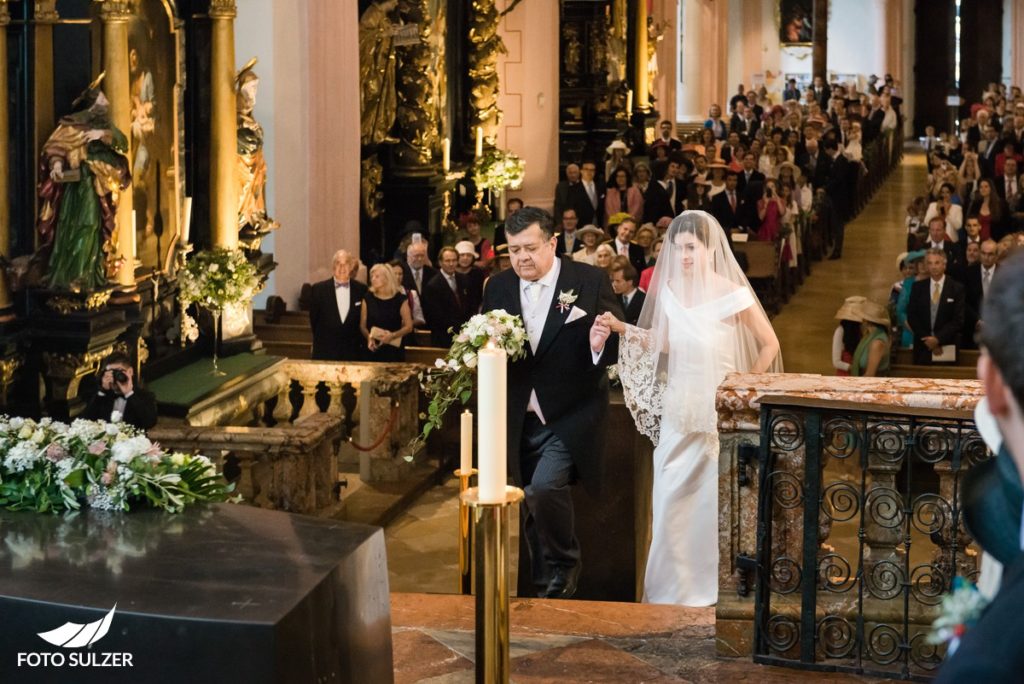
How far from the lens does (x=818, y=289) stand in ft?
67.1

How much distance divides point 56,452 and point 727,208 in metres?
15.2

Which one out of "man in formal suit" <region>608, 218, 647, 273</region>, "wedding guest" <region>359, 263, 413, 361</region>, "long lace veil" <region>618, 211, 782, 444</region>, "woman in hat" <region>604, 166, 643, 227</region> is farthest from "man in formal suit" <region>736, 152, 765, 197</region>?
"long lace veil" <region>618, 211, 782, 444</region>

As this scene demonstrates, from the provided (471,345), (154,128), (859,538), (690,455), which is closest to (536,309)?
(471,345)

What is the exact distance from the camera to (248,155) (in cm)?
1230

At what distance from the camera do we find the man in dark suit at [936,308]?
13211mm

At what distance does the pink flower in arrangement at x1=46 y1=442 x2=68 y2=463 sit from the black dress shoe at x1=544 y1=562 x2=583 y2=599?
263 centimetres

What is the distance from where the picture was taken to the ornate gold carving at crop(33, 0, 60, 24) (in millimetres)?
9742

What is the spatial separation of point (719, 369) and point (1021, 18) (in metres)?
35.3

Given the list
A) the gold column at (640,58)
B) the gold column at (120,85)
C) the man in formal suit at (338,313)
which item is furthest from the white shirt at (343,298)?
the gold column at (640,58)

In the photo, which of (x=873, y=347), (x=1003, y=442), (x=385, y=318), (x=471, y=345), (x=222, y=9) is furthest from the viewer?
(x=873, y=347)

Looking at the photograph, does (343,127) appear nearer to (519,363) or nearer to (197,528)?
(519,363)

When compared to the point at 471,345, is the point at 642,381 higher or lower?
lower

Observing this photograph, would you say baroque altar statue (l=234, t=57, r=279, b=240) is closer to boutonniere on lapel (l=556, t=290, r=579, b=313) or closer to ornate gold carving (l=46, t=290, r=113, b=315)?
ornate gold carving (l=46, t=290, r=113, b=315)

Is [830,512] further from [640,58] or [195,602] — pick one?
[640,58]
